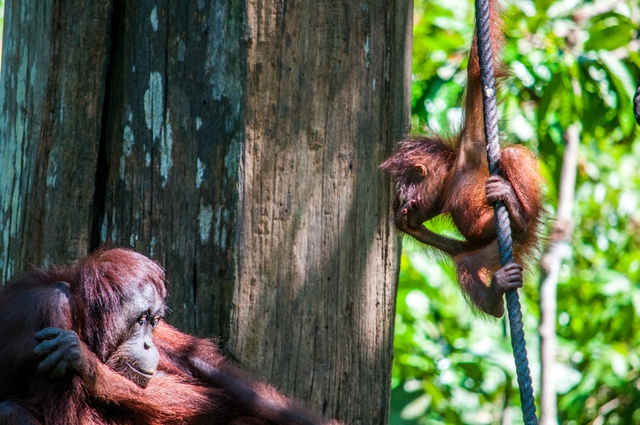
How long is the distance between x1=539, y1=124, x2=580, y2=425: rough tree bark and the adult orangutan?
247cm

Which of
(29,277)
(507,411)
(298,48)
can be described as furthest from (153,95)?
(507,411)

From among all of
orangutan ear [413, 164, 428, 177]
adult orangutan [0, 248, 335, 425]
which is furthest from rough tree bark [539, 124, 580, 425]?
adult orangutan [0, 248, 335, 425]

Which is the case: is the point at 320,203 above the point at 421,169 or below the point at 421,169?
below

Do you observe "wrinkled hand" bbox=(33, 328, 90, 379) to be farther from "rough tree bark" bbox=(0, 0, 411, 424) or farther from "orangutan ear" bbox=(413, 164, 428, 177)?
"orangutan ear" bbox=(413, 164, 428, 177)

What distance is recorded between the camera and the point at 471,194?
2.64 m

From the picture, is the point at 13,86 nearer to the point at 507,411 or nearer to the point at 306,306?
the point at 306,306

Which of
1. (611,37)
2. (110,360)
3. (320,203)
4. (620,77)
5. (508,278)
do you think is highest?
(611,37)

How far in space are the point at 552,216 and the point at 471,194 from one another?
2.80 ft

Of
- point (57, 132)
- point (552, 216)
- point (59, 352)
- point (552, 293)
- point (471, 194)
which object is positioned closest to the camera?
point (59, 352)

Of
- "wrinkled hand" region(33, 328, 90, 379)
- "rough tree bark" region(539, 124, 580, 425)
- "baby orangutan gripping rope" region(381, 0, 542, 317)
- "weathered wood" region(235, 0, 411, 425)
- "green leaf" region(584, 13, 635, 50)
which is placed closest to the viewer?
"wrinkled hand" region(33, 328, 90, 379)

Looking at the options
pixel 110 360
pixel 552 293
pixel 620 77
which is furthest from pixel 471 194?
pixel 552 293

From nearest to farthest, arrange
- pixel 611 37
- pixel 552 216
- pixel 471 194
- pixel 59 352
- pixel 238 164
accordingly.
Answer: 1. pixel 59 352
2. pixel 238 164
3. pixel 471 194
4. pixel 552 216
5. pixel 611 37

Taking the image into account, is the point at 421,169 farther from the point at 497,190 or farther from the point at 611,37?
the point at 611,37

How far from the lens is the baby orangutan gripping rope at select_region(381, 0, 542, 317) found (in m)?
2.51
